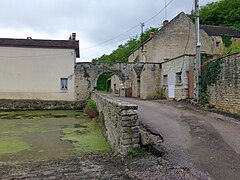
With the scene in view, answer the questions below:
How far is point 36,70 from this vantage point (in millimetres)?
26016

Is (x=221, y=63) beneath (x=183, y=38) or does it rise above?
beneath

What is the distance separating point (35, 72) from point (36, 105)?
3.80m

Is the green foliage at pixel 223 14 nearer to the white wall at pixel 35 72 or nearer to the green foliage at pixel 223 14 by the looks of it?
the green foliage at pixel 223 14

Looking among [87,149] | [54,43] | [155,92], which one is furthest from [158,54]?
[87,149]

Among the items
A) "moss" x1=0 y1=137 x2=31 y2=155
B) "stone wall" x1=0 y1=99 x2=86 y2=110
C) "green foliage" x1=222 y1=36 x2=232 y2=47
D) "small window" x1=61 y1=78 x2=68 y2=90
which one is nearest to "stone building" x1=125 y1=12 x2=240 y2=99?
"green foliage" x1=222 y1=36 x2=232 y2=47


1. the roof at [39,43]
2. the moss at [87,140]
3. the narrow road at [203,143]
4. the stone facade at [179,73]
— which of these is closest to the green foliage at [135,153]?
the narrow road at [203,143]

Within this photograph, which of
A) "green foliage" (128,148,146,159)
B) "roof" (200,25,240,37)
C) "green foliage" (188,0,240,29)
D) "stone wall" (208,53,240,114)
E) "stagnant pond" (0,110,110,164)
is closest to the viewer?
"green foliage" (128,148,146,159)

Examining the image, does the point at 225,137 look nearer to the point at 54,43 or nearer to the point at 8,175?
the point at 8,175

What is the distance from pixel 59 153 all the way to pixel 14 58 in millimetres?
20034

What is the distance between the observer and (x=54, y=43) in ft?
87.4

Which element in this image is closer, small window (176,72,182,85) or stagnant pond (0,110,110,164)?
stagnant pond (0,110,110,164)

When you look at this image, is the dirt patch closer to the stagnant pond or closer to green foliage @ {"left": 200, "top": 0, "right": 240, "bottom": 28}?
the stagnant pond

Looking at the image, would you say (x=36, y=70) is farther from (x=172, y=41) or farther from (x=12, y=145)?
(x=12, y=145)

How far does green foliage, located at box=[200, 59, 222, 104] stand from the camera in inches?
525
